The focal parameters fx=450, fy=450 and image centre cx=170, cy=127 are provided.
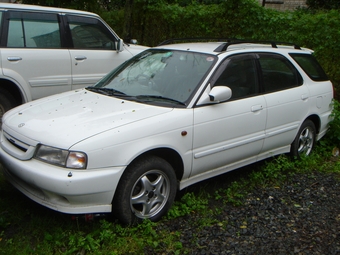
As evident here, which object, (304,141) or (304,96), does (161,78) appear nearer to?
(304,96)

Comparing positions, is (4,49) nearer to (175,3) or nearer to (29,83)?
(29,83)

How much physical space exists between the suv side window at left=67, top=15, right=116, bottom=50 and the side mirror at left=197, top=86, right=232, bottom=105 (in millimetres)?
3573

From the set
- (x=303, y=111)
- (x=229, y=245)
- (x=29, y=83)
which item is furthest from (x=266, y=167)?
(x=29, y=83)

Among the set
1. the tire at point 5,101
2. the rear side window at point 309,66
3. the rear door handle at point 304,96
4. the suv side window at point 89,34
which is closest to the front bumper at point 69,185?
the tire at point 5,101

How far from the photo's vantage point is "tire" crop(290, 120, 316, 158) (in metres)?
6.02

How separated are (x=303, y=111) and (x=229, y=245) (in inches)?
101

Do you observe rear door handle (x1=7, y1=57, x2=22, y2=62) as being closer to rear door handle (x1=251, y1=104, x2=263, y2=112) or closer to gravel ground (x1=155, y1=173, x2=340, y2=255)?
rear door handle (x1=251, y1=104, x2=263, y2=112)

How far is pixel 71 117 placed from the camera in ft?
13.7

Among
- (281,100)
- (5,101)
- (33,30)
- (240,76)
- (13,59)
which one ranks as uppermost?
(33,30)

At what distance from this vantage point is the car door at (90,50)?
24.3 feet

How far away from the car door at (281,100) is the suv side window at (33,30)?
3475 millimetres

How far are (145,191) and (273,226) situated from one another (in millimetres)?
1302

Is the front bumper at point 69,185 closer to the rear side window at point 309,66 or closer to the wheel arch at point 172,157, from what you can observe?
the wheel arch at point 172,157

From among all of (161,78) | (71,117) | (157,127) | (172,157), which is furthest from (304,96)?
(71,117)
